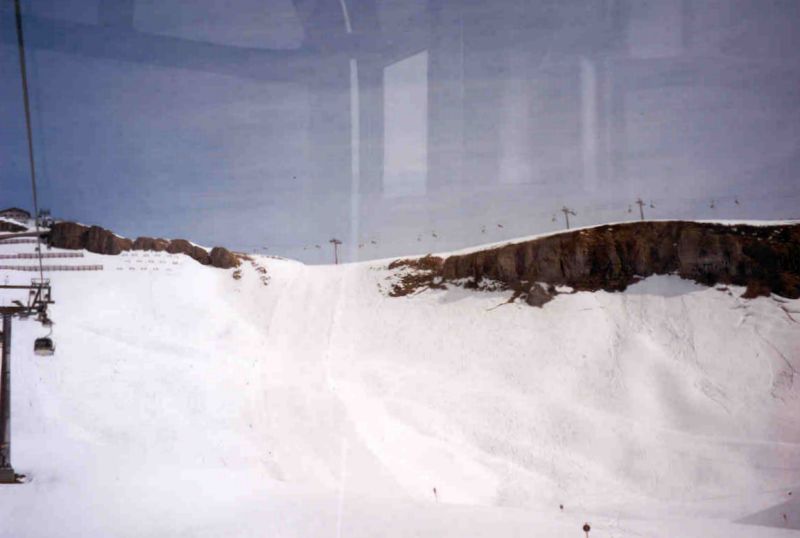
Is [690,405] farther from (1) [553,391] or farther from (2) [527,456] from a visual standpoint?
(2) [527,456]

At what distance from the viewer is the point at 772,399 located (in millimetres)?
11422

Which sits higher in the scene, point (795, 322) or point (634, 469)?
point (795, 322)

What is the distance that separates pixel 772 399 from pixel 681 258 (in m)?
6.60

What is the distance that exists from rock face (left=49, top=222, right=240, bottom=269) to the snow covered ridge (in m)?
6.47

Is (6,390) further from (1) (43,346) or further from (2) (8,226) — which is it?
(2) (8,226)

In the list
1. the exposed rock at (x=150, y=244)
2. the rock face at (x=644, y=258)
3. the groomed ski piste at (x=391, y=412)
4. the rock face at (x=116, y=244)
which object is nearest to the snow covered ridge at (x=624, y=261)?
the rock face at (x=644, y=258)

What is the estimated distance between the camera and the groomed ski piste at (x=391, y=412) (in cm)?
609

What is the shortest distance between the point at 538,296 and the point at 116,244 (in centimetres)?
1315

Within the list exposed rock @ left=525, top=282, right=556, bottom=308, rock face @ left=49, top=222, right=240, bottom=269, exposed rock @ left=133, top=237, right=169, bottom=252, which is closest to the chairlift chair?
rock face @ left=49, top=222, right=240, bottom=269

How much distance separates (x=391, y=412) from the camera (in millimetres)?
11953

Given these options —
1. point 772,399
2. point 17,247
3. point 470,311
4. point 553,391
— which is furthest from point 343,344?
point 772,399

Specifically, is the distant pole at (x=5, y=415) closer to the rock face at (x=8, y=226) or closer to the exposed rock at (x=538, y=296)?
the rock face at (x=8, y=226)

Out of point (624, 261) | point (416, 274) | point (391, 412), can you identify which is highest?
point (624, 261)

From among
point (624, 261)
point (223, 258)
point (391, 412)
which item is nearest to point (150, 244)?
point (223, 258)
